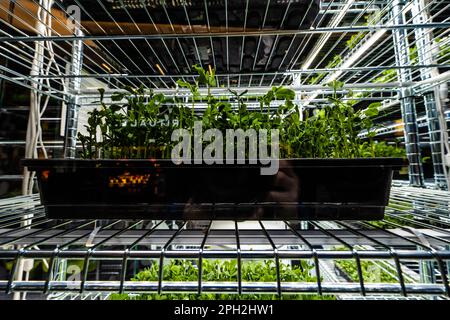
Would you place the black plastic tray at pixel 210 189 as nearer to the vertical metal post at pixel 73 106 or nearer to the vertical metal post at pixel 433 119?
the vertical metal post at pixel 73 106

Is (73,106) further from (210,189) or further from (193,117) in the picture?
(210,189)

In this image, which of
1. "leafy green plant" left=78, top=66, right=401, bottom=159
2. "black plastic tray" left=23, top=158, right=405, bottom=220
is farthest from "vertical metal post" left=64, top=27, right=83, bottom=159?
"black plastic tray" left=23, top=158, right=405, bottom=220

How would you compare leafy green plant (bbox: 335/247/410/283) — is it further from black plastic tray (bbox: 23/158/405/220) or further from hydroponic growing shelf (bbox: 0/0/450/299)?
black plastic tray (bbox: 23/158/405/220)

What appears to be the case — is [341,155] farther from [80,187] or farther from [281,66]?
[80,187]

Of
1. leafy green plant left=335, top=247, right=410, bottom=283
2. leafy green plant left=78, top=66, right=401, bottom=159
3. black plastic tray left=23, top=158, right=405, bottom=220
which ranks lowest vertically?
leafy green plant left=335, top=247, right=410, bottom=283

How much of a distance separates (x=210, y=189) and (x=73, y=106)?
0.71m

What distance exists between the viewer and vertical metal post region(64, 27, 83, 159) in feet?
2.52

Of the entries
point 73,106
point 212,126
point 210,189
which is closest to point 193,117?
point 212,126

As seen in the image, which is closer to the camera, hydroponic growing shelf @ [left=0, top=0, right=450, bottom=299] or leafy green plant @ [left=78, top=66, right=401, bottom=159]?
hydroponic growing shelf @ [left=0, top=0, right=450, bottom=299]

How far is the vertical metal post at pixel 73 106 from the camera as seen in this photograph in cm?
77

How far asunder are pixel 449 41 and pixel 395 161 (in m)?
0.49

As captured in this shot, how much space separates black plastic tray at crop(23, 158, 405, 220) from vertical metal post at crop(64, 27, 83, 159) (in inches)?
16.3

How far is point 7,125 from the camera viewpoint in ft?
2.92

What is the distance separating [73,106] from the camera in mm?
805
